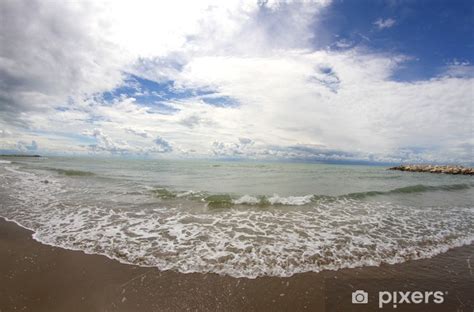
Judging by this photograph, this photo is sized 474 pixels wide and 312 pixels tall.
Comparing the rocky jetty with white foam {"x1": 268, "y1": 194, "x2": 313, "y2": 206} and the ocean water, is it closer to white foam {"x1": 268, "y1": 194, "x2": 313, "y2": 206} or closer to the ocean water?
the ocean water

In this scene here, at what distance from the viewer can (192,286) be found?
4.68 metres

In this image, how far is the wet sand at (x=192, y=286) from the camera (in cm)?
413

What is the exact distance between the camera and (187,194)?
14.7 m

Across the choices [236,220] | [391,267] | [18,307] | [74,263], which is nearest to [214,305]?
[18,307]

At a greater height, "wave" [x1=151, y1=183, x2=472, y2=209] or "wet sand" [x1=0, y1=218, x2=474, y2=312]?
"wave" [x1=151, y1=183, x2=472, y2=209]

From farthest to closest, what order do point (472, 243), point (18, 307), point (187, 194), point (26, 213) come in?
point (187, 194) < point (26, 213) < point (472, 243) < point (18, 307)

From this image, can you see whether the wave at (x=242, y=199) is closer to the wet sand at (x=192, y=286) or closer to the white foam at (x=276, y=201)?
the white foam at (x=276, y=201)

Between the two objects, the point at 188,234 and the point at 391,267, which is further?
the point at 188,234

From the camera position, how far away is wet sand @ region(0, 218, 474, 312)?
4133 millimetres

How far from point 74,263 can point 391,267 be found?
794 centimetres

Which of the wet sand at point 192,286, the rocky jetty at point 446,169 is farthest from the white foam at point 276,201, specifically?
the rocky jetty at point 446,169

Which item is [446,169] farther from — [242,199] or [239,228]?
[239,228]

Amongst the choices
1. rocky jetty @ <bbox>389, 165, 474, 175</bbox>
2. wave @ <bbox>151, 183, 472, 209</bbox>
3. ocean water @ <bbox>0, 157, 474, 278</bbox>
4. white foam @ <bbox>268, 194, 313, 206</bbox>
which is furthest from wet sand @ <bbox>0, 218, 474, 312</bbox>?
rocky jetty @ <bbox>389, 165, 474, 175</bbox>

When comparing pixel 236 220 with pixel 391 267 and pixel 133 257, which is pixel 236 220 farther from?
pixel 391 267
